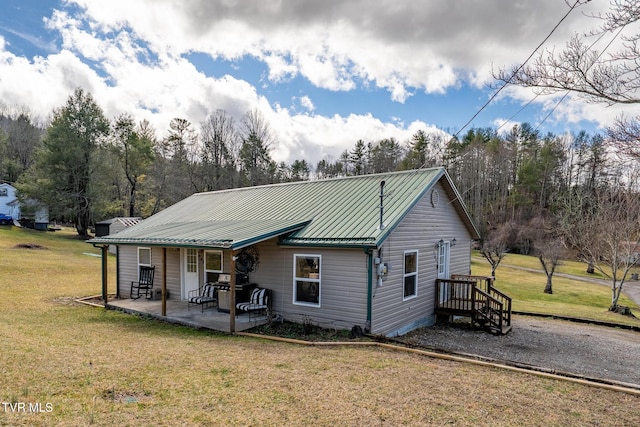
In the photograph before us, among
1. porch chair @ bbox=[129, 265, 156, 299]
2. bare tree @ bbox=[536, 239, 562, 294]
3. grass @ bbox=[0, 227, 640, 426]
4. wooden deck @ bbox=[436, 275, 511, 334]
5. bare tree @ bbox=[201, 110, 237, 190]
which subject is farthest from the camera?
bare tree @ bbox=[201, 110, 237, 190]

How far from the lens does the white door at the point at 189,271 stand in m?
13.1

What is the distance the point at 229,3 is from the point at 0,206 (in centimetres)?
4482

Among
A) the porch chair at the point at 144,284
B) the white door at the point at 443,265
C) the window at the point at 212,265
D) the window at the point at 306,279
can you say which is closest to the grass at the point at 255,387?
the window at the point at 306,279

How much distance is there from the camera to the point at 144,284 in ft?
46.5

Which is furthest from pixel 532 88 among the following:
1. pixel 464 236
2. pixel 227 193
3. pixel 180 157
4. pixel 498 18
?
pixel 180 157

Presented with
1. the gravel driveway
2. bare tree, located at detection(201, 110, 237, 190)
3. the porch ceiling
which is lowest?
the gravel driveway

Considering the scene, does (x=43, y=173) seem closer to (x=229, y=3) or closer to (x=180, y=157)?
(x=180, y=157)

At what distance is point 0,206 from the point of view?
42156 millimetres

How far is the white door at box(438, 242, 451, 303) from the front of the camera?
12.3 meters

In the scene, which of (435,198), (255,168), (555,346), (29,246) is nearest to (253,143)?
(255,168)

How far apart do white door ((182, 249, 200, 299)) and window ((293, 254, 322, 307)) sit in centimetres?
447

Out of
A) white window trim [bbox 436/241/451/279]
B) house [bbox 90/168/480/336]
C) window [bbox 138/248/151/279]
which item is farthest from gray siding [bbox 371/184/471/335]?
window [bbox 138/248/151/279]

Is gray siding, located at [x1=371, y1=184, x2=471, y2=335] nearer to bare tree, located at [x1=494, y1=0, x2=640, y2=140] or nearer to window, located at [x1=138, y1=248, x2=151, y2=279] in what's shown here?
bare tree, located at [x1=494, y1=0, x2=640, y2=140]

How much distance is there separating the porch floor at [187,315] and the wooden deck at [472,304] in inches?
226
